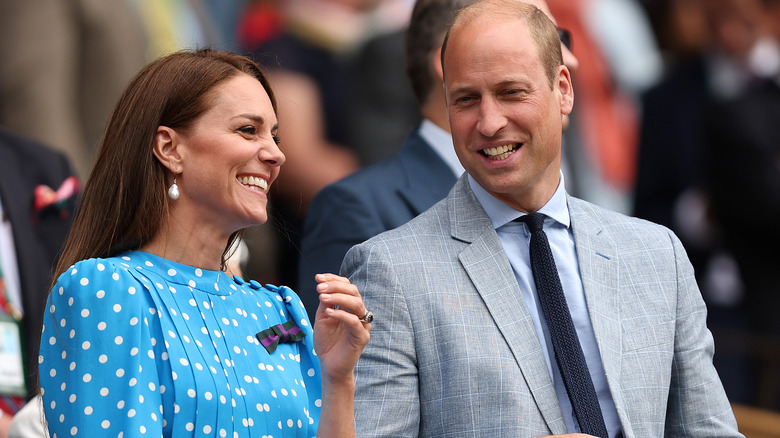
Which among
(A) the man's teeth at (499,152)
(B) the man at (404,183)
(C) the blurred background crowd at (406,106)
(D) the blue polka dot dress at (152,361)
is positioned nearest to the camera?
(D) the blue polka dot dress at (152,361)

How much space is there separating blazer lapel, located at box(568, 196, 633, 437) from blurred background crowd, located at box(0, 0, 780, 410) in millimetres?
2263

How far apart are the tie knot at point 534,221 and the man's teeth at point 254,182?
2.38 ft

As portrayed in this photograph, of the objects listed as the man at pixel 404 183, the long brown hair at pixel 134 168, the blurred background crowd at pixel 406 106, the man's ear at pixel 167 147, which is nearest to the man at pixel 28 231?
the man at pixel 404 183

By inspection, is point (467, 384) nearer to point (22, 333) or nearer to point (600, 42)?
point (22, 333)

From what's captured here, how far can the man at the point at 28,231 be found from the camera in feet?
13.5

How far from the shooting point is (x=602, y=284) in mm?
3193

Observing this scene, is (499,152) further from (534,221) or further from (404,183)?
(404,183)

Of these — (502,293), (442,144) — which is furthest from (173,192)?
(442,144)

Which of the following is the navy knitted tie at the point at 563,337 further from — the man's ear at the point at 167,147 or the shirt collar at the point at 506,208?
the man's ear at the point at 167,147

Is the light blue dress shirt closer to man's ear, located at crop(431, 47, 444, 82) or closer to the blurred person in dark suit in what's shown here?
man's ear, located at crop(431, 47, 444, 82)

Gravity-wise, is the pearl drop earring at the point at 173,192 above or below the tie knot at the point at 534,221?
above

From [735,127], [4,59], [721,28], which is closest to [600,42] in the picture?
[721,28]

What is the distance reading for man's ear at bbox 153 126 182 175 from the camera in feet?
9.29

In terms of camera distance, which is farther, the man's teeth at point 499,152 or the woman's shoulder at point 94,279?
the man's teeth at point 499,152
